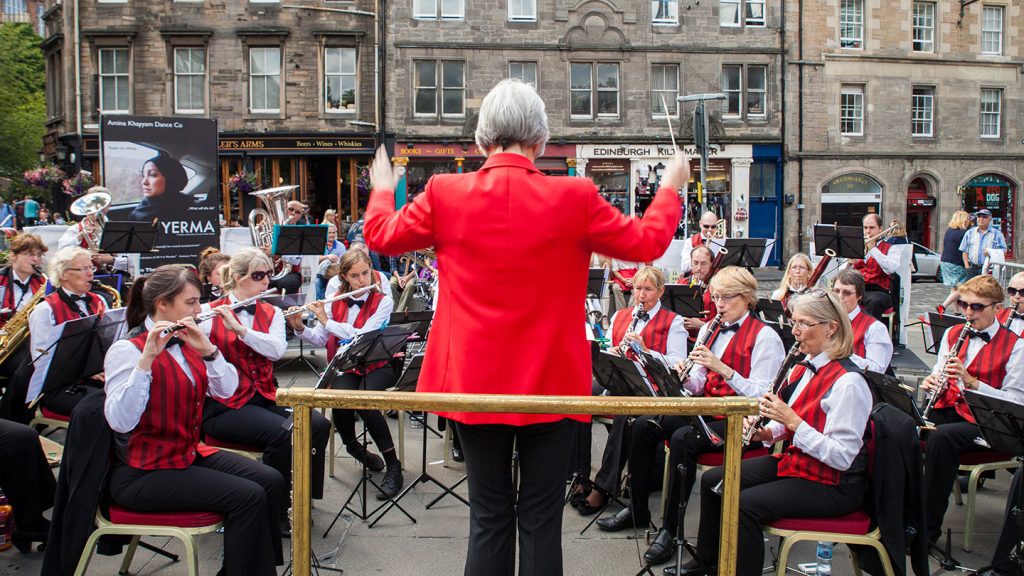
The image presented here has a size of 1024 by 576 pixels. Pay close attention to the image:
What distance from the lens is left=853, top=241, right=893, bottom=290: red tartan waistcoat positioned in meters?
9.63

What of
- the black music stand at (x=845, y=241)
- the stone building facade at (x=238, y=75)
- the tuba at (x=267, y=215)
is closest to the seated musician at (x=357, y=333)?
the black music stand at (x=845, y=241)

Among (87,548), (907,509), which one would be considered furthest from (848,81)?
(87,548)

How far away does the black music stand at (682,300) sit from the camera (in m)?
7.01

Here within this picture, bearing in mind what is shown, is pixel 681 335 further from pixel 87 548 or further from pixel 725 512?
pixel 87 548

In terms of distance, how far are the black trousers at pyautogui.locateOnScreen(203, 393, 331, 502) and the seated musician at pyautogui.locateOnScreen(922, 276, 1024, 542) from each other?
3444mm

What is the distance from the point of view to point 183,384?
3695mm

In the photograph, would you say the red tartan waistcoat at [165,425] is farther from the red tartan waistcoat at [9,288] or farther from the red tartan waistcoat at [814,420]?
the red tartan waistcoat at [9,288]

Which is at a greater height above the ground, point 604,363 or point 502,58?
point 502,58

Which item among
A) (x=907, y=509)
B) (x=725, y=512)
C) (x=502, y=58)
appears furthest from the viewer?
(x=502, y=58)

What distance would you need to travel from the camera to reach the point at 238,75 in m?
24.6

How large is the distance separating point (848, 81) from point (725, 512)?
88.5 feet

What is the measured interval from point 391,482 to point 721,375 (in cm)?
243

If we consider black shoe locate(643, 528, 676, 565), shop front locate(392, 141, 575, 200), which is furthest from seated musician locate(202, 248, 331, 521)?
shop front locate(392, 141, 575, 200)

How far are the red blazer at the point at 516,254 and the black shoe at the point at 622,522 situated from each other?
251 cm
